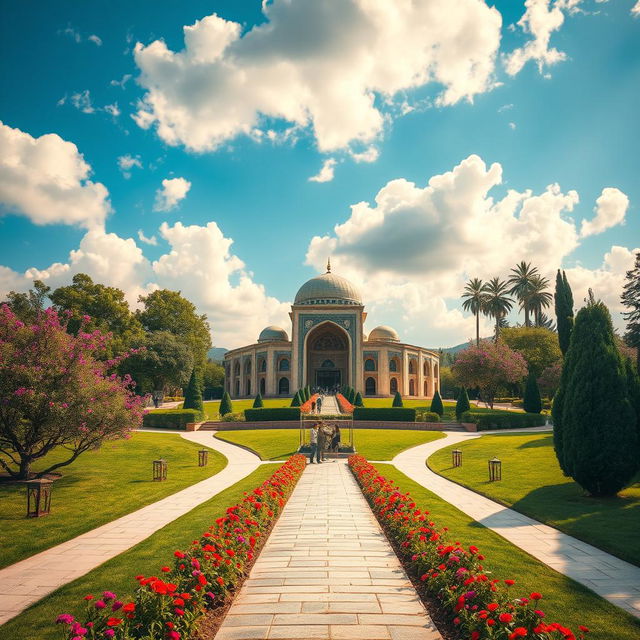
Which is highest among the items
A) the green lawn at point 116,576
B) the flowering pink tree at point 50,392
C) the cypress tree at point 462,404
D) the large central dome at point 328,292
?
the large central dome at point 328,292

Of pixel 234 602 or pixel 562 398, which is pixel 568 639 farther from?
pixel 562 398

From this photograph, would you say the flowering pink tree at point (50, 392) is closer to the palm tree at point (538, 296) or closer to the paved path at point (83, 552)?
the paved path at point (83, 552)

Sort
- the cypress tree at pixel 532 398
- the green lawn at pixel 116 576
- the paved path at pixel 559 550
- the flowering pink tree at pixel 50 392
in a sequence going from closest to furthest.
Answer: the green lawn at pixel 116 576, the paved path at pixel 559 550, the flowering pink tree at pixel 50 392, the cypress tree at pixel 532 398

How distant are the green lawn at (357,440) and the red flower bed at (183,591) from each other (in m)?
13.7

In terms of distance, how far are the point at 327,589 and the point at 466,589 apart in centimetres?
184

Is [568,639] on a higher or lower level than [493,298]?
lower

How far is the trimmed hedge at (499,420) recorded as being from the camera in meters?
32.1

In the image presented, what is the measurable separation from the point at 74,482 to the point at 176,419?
18.5 metres

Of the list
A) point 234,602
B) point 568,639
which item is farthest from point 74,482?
point 568,639

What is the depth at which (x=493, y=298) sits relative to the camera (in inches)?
2462

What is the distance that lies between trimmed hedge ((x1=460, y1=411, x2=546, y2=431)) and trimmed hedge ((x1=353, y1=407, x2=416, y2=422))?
398 centimetres

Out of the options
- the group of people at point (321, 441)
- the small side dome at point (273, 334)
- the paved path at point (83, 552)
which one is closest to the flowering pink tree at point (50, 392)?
the paved path at point (83, 552)

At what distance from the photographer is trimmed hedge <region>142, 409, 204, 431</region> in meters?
33.0

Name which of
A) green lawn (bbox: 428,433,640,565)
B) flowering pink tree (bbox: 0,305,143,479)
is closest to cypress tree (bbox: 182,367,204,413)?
green lawn (bbox: 428,433,640,565)
